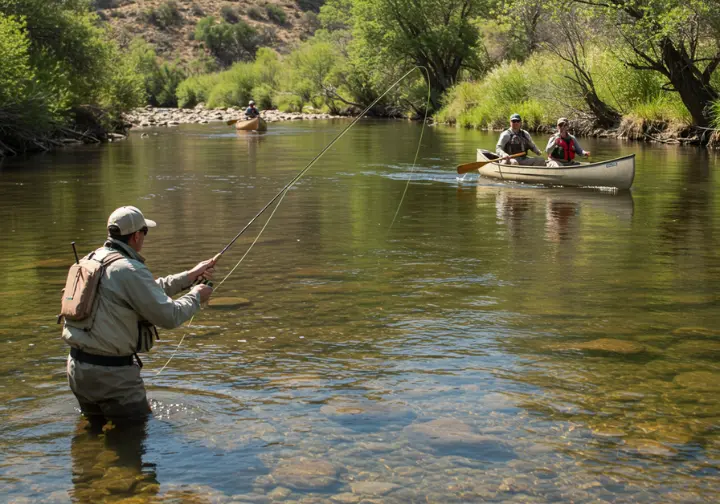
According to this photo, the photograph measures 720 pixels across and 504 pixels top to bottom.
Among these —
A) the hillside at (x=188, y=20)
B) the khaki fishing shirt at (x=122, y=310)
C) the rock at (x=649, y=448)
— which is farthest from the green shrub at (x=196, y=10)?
the rock at (x=649, y=448)

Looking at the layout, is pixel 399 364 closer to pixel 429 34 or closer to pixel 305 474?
pixel 305 474

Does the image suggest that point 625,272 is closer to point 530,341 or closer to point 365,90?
point 530,341

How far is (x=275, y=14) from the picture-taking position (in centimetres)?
11925

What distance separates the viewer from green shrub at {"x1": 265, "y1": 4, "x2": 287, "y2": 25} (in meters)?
119

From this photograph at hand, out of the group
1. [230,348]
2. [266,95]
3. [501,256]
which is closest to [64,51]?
[501,256]

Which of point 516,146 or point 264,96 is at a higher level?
point 264,96

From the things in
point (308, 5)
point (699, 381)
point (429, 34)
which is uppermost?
point (308, 5)

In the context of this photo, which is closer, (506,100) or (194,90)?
(506,100)

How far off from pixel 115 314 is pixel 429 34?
43845 millimetres

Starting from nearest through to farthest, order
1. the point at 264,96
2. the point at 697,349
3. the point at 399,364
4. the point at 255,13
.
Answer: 1. the point at 399,364
2. the point at 697,349
3. the point at 264,96
4. the point at 255,13

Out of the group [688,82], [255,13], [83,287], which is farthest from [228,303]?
[255,13]

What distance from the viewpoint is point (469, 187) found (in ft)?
60.8

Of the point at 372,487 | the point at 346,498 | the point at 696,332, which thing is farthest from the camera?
the point at 696,332

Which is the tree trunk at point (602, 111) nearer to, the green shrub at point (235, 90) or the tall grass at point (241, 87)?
the tall grass at point (241, 87)
